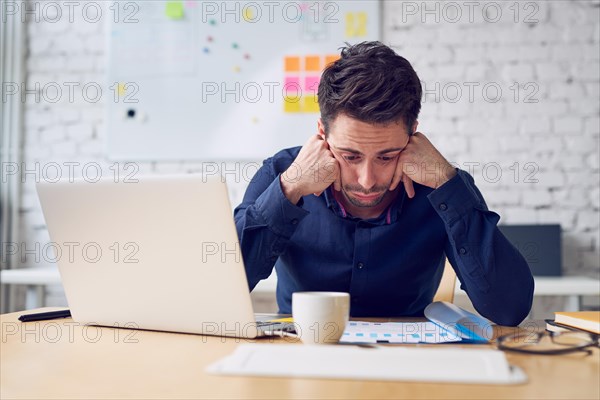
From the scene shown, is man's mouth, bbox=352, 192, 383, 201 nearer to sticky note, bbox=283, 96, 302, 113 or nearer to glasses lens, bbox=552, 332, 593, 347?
glasses lens, bbox=552, 332, 593, 347

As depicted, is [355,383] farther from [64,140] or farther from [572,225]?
[64,140]

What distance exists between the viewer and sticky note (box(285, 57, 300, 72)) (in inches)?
112

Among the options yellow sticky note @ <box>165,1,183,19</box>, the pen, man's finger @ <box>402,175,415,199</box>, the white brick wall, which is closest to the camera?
the pen

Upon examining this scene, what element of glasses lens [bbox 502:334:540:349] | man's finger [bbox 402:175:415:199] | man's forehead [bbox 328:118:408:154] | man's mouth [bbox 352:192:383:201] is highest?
man's forehead [bbox 328:118:408:154]

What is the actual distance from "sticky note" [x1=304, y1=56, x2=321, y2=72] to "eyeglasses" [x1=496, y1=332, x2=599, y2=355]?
6.65 ft

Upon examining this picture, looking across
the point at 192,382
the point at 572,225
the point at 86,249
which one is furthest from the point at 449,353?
the point at 572,225

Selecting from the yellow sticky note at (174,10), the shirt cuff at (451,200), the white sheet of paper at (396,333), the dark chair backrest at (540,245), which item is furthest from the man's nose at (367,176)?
the yellow sticky note at (174,10)

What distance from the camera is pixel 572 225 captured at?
8.87ft

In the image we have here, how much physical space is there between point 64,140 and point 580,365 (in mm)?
2716

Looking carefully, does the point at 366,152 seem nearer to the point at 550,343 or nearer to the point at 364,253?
the point at 364,253

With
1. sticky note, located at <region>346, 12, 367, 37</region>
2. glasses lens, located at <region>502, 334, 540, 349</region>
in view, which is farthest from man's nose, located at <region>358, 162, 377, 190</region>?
sticky note, located at <region>346, 12, 367, 37</region>

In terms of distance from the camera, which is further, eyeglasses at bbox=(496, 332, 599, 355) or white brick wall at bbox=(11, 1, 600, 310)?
white brick wall at bbox=(11, 1, 600, 310)

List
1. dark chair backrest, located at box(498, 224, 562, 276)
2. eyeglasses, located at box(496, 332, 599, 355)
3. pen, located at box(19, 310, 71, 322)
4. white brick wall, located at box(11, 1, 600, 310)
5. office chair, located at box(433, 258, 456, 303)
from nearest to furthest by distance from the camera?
eyeglasses, located at box(496, 332, 599, 355)
pen, located at box(19, 310, 71, 322)
office chair, located at box(433, 258, 456, 303)
dark chair backrest, located at box(498, 224, 562, 276)
white brick wall, located at box(11, 1, 600, 310)

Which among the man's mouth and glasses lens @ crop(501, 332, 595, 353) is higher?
the man's mouth
